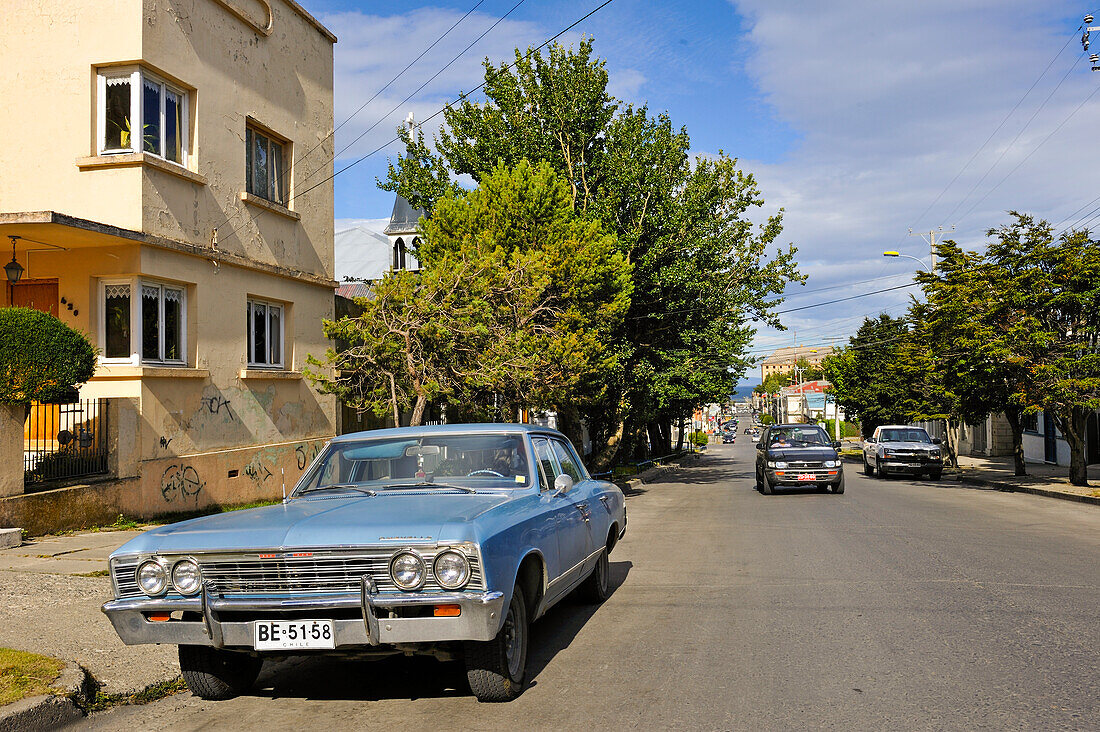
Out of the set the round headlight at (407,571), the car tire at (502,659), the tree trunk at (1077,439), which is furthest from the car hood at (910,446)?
the round headlight at (407,571)

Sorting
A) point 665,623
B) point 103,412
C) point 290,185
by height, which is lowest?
point 665,623

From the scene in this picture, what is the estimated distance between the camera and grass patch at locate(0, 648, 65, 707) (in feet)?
16.3

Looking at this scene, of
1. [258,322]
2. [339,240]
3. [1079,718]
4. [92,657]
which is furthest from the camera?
[339,240]

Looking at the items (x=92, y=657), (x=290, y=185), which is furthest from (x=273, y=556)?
(x=290, y=185)

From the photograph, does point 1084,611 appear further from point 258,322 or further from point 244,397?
point 258,322

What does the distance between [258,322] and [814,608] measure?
42.2ft

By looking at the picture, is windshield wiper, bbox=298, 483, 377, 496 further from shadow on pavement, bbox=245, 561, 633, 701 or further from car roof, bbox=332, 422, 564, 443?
shadow on pavement, bbox=245, 561, 633, 701

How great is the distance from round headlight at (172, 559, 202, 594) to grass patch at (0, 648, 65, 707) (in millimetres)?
1057

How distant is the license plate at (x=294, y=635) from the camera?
4590mm

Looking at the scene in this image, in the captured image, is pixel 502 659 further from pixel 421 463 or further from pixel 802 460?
pixel 802 460

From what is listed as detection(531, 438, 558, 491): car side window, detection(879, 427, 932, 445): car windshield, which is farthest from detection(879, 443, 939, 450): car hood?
detection(531, 438, 558, 491): car side window

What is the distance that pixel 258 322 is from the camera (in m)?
17.3

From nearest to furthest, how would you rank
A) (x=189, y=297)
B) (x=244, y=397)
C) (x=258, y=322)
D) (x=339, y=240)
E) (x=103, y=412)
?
(x=103, y=412) → (x=189, y=297) → (x=244, y=397) → (x=258, y=322) → (x=339, y=240)

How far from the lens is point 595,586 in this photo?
25.8 feet
